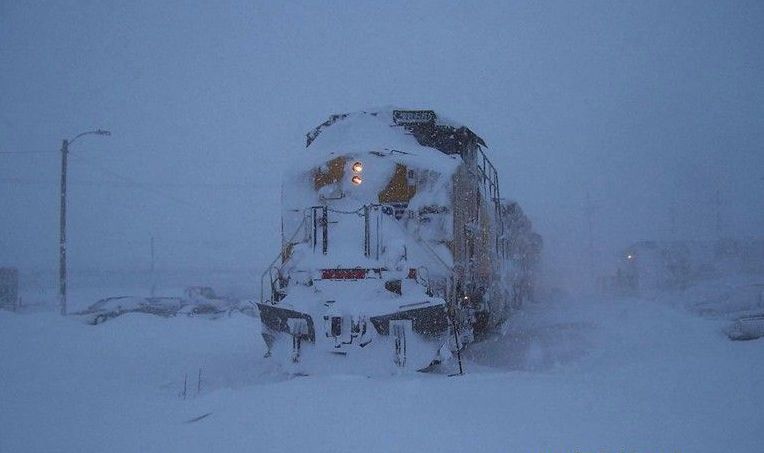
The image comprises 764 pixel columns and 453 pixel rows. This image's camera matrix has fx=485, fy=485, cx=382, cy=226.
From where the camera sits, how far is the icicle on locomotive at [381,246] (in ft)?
21.0

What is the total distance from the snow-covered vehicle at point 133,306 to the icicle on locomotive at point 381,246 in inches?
555

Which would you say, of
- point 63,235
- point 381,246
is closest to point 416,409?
point 381,246

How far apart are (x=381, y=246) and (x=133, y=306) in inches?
677

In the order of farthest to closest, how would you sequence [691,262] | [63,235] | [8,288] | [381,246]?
[691,262]
[8,288]
[63,235]
[381,246]

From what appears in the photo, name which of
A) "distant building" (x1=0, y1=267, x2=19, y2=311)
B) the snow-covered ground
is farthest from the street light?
the snow-covered ground

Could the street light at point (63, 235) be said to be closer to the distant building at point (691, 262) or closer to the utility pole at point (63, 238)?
the utility pole at point (63, 238)

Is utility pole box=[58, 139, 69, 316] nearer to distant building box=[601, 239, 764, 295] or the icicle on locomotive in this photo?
the icicle on locomotive

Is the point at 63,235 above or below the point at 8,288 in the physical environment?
above

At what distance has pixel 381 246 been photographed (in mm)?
7105

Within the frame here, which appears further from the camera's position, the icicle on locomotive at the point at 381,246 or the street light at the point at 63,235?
the street light at the point at 63,235

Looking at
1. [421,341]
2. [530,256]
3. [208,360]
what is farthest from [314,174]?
[530,256]

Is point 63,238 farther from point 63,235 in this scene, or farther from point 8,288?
point 8,288

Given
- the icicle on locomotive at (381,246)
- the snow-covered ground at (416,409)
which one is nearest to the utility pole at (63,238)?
the snow-covered ground at (416,409)

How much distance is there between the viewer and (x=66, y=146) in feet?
60.8
